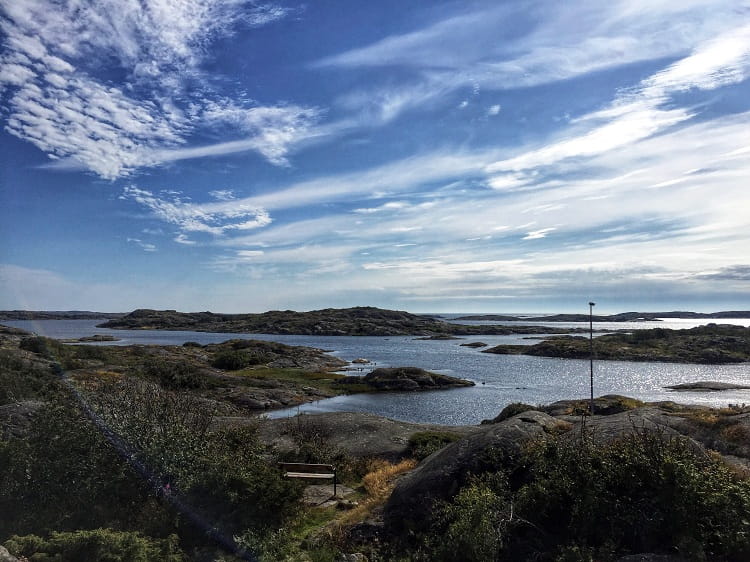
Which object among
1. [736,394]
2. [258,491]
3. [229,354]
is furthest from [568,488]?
[229,354]

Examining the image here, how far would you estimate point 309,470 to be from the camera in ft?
57.5

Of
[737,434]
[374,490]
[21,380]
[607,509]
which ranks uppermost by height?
[737,434]

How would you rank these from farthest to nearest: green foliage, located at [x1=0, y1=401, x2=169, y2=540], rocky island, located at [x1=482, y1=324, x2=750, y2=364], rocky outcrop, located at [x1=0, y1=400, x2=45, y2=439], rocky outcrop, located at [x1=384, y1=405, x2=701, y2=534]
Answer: rocky island, located at [x1=482, y1=324, x2=750, y2=364]
rocky outcrop, located at [x1=0, y1=400, x2=45, y2=439]
rocky outcrop, located at [x1=384, y1=405, x2=701, y2=534]
green foliage, located at [x1=0, y1=401, x2=169, y2=540]

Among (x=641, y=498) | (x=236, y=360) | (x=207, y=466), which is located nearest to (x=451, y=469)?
(x=641, y=498)

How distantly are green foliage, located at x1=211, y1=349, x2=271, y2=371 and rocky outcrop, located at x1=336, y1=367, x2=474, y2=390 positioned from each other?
1950 cm

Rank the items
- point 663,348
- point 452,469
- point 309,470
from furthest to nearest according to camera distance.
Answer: point 663,348 < point 309,470 < point 452,469

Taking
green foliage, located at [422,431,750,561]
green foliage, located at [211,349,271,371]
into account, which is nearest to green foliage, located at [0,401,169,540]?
green foliage, located at [422,431,750,561]

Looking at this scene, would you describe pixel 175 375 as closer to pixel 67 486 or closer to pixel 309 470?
pixel 309 470

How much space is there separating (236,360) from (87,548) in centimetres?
7416

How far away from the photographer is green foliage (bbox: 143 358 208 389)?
50603mm

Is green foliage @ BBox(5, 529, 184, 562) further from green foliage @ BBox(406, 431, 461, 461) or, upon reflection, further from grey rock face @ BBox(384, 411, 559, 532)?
green foliage @ BBox(406, 431, 461, 461)

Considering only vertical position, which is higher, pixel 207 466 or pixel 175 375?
pixel 207 466

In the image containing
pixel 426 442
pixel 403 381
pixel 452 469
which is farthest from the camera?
pixel 403 381

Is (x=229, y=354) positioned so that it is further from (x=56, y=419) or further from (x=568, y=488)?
(x=568, y=488)
